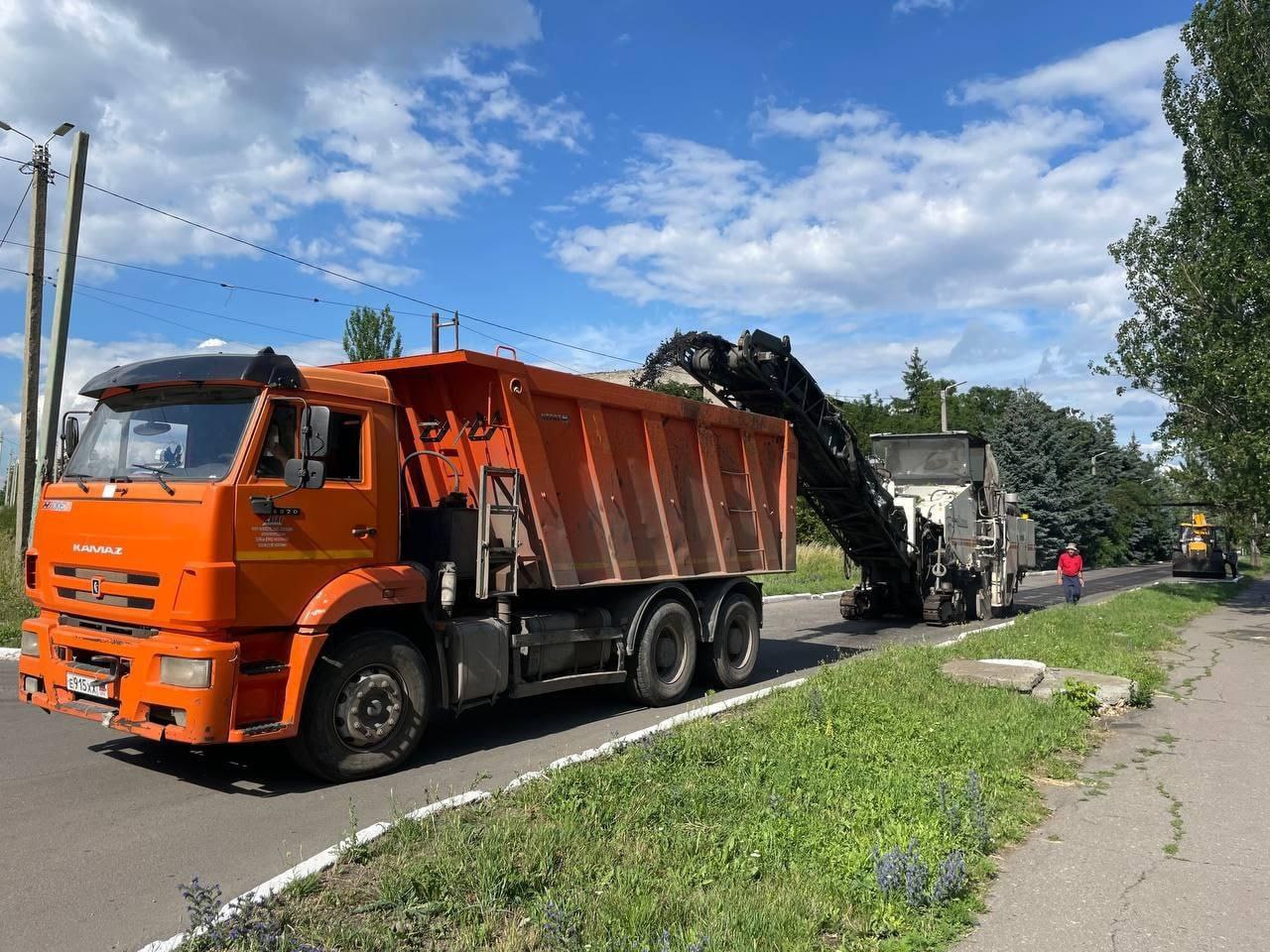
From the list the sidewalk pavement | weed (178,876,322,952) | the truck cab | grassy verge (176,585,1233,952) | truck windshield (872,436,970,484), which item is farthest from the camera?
truck windshield (872,436,970,484)

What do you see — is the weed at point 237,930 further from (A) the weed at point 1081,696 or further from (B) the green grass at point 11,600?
(B) the green grass at point 11,600

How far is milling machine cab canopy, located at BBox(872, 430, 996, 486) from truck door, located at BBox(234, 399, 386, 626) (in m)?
12.9

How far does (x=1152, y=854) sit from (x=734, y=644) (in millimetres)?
5426

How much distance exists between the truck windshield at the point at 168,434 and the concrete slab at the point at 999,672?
277 inches

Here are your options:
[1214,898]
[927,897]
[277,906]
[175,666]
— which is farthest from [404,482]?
[1214,898]

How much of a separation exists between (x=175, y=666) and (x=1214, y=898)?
568 centimetres

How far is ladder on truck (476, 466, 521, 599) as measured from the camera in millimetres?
6914

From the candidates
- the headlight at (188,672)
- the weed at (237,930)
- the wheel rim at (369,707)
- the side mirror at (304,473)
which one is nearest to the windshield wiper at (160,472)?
the side mirror at (304,473)

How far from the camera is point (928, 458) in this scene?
1783cm

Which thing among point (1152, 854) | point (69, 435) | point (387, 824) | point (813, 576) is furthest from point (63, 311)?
point (813, 576)

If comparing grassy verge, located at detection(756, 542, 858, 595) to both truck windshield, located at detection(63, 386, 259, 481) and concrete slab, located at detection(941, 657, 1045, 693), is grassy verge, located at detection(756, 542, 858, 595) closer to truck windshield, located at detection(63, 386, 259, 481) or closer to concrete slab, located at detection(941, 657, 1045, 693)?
concrete slab, located at detection(941, 657, 1045, 693)

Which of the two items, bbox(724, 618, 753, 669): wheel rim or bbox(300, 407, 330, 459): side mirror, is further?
bbox(724, 618, 753, 669): wheel rim

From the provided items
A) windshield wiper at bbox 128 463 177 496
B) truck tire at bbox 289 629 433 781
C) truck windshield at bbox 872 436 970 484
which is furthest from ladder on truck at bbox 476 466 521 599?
truck windshield at bbox 872 436 970 484

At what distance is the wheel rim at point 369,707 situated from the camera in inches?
236
